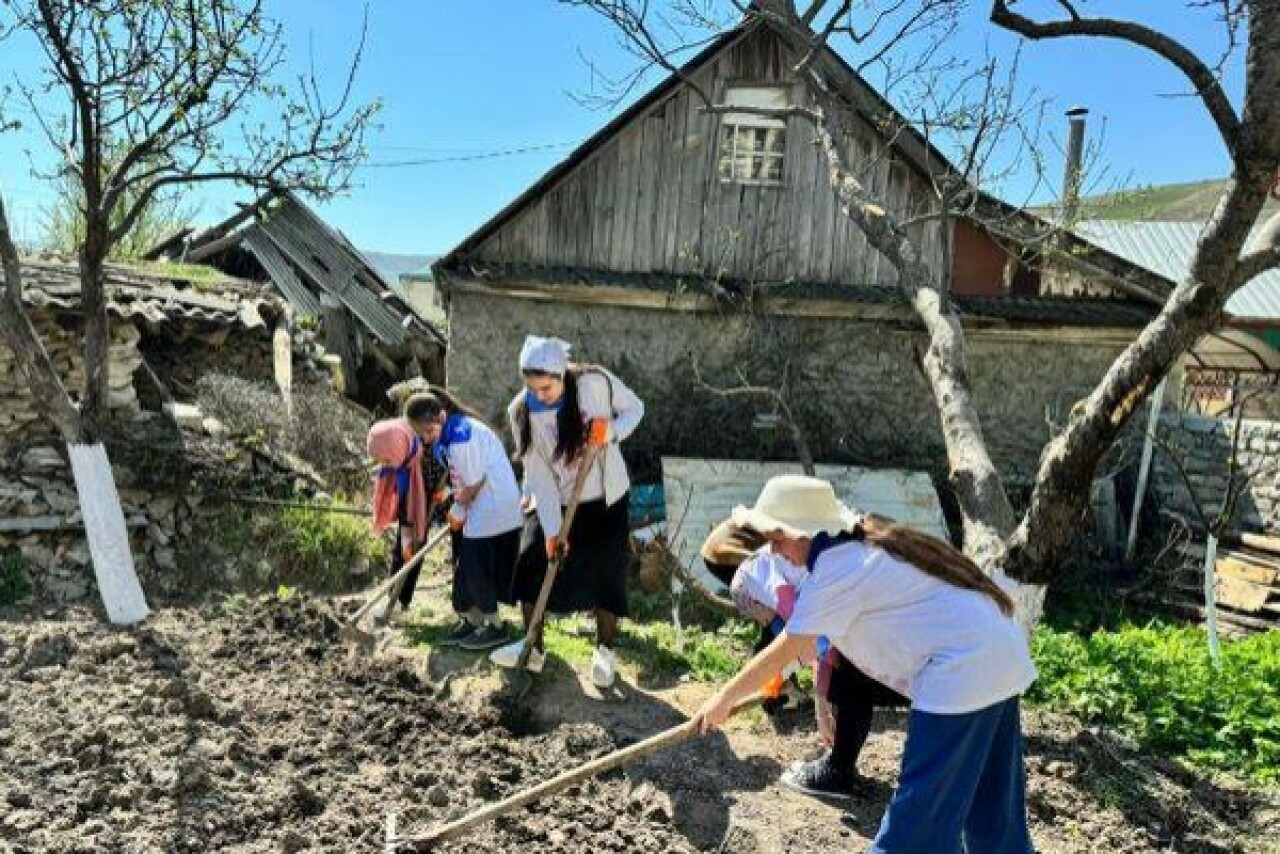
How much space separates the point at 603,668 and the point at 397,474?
1784 mm

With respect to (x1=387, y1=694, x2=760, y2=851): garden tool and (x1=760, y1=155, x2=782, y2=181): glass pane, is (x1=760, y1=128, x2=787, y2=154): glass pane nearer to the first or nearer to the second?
(x1=760, y1=155, x2=782, y2=181): glass pane

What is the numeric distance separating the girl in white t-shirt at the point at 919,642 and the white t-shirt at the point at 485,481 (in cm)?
273

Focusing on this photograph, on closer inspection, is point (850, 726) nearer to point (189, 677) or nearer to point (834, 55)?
point (189, 677)

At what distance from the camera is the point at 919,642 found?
9.12 ft

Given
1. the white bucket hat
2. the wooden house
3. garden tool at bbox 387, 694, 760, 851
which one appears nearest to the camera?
the white bucket hat

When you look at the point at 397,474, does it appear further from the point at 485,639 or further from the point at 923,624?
the point at 923,624

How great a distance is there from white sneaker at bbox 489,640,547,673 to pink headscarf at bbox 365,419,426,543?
1.01m

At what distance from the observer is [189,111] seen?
258 inches

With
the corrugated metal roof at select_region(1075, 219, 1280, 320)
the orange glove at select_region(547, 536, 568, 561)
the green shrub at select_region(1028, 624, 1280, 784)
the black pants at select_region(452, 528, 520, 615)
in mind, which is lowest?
the green shrub at select_region(1028, 624, 1280, 784)

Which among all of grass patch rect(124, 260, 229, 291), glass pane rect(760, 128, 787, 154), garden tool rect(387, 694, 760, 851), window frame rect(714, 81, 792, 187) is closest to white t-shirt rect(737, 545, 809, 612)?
garden tool rect(387, 694, 760, 851)

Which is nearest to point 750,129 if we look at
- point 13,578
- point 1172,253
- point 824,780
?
A: point 824,780

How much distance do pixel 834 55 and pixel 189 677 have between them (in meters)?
8.47

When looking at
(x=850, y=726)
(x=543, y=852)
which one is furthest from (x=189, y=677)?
(x=850, y=726)

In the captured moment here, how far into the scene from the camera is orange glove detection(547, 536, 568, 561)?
4.80 metres
